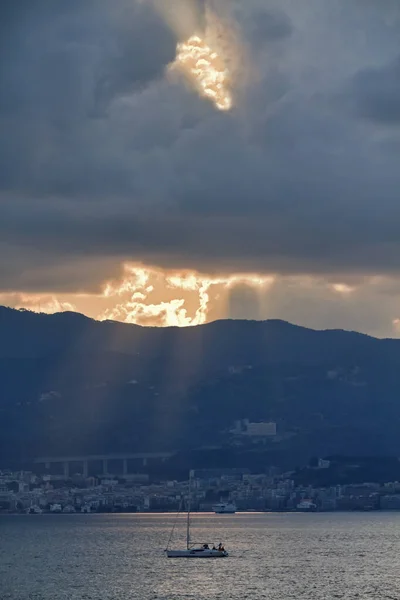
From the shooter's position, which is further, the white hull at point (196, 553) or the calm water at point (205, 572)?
the white hull at point (196, 553)

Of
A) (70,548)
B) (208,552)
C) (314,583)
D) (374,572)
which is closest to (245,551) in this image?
(208,552)

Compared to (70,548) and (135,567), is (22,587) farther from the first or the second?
(70,548)

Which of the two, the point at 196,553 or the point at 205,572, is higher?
the point at 196,553

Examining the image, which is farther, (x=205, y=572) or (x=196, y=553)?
(x=196, y=553)

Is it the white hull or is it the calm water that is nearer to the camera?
the calm water

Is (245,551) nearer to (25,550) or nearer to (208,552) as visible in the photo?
(208,552)

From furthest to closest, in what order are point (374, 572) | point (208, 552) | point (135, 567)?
point (208, 552), point (135, 567), point (374, 572)

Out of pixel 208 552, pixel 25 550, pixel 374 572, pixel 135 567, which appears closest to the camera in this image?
pixel 374 572

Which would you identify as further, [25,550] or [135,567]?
[25,550]
